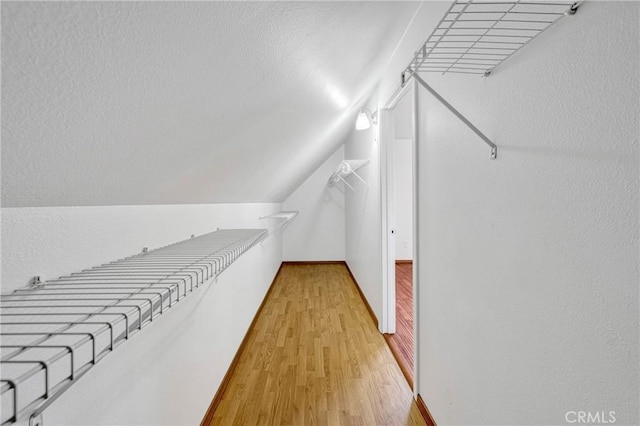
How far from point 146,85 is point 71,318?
17.9 inches

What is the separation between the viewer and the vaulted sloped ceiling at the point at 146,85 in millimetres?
441

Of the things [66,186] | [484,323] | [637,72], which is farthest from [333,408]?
[637,72]

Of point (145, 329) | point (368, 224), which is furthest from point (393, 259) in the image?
point (145, 329)

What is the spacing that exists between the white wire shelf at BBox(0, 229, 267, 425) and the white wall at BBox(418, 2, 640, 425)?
3.02 feet

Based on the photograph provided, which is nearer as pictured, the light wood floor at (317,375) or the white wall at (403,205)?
the light wood floor at (317,375)

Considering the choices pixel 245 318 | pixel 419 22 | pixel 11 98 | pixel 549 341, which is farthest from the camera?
pixel 245 318

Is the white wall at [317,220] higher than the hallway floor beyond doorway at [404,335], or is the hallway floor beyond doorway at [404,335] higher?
the white wall at [317,220]

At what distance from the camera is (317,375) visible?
6.71 feet

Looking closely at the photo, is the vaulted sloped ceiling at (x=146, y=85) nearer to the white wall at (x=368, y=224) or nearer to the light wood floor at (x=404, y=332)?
the white wall at (x=368, y=224)

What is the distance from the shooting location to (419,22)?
1625 mm

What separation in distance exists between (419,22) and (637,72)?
4.29 ft

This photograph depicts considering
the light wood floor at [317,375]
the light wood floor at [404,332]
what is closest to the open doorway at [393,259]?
the light wood floor at [404,332]

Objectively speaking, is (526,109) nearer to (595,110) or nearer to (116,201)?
(595,110)

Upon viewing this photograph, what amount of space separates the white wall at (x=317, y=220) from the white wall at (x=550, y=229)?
423cm
